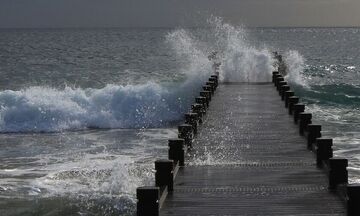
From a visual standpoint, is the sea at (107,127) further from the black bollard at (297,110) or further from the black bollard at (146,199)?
the black bollard at (146,199)

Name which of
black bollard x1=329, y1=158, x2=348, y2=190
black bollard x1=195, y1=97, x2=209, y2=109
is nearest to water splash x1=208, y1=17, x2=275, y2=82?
black bollard x1=195, y1=97, x2=209, y2=109

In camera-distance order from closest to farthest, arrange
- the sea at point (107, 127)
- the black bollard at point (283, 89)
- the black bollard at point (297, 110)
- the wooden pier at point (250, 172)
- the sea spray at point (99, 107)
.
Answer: the wooden pier at point (250, 172)
the sea at point (107, 127)
the black bollard at point (297, 110)
the black bollard at point (283, 89)
the sea spray at point (99, 107)

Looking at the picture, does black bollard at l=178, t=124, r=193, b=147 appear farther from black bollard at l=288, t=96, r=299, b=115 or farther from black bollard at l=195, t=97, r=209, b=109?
black bollard at l=288, t=96, r=299, b=115

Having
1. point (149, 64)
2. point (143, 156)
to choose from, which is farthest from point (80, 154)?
point (149, 64)

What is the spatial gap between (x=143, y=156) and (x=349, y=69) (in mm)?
45393

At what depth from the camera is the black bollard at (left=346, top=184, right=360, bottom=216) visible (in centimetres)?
904

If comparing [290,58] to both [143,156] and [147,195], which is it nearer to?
[143,156]

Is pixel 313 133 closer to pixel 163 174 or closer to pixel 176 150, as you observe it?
pixel 176 150

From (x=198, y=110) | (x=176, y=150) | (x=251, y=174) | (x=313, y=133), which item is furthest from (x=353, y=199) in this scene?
(x=198, y=110)

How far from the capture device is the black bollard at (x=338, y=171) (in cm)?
1046

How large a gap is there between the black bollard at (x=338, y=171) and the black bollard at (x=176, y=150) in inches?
118

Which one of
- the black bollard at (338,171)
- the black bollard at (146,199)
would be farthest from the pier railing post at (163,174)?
the black bollard at (338,171)

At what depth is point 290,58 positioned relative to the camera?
4241cm

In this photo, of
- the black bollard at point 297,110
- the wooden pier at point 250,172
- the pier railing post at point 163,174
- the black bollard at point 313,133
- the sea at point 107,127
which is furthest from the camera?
the black bollard at point 297,110
